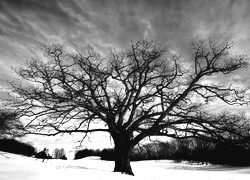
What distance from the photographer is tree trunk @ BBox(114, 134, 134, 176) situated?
1169cm

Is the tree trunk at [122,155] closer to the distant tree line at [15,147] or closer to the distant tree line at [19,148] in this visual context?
the distant tree line at [19,148]

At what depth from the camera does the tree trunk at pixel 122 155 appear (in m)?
11.7

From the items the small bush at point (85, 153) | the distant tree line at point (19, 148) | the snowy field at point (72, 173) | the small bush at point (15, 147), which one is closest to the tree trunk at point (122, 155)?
the snowy field at point (72, 173)

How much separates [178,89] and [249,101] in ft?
13.9

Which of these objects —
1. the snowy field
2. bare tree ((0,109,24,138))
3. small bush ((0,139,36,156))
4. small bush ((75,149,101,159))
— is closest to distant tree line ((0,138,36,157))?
small bush ((0,139,36,156))

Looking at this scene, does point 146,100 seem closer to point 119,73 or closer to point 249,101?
point 119,73

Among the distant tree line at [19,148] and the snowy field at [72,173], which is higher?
the distant tree line at [19,148]

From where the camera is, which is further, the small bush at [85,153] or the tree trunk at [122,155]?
the small bush at [85,153]

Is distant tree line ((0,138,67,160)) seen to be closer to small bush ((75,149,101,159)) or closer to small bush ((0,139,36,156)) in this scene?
small bush ((0,139,36,156))

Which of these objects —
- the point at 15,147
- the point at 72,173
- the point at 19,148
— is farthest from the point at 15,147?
the point at 72,173

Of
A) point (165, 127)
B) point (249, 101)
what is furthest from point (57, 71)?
point (249, 101)

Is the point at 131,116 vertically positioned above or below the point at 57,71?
below

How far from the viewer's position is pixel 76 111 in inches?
484

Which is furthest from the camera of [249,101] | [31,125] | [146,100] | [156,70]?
[146,100]
